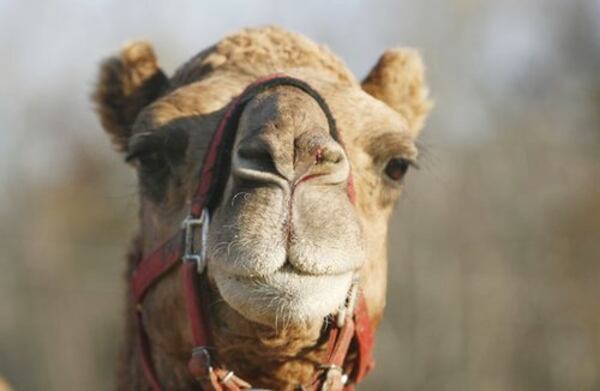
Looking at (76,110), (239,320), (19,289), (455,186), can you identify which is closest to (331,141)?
(239,320)

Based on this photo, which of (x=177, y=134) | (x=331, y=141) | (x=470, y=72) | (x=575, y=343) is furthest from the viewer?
(x=470, y=72)

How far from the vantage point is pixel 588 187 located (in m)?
32.3

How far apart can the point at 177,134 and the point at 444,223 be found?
28.3 meters

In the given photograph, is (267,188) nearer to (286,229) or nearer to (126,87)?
(286,229)

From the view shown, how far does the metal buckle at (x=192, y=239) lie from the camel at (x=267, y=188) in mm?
33

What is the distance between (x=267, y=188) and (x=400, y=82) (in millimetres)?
2272

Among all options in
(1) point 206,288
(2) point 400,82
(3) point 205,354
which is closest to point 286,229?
(1) point 206,288

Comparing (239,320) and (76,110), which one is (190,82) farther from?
(76,110)

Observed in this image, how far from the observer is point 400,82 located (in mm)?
6934

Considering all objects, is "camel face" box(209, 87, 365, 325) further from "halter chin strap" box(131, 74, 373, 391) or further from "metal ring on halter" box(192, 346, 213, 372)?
"metal ring on halter" box(192, 346, 213, 372)

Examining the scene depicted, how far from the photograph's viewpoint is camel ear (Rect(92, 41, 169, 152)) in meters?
6.85

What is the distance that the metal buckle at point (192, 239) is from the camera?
5.31 meters

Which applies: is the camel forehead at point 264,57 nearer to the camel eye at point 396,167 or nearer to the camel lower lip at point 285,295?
the camel eye at point 396,167

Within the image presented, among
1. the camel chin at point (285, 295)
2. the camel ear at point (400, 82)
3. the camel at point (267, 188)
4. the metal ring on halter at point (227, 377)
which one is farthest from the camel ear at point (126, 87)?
the camel chin at point (285, 295)
